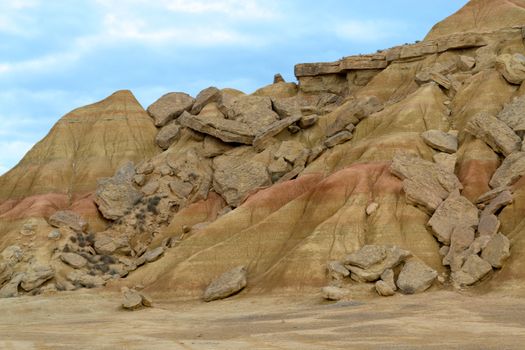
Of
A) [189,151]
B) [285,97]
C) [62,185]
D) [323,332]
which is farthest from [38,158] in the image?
[323,332]

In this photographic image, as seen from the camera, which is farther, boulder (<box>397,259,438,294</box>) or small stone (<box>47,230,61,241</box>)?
small stone (<box>47,230,61,241</box>)

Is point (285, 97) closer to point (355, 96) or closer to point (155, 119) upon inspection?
point (355, 96)

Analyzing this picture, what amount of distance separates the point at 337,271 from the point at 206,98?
31.6m

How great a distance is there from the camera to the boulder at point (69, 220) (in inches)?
2201

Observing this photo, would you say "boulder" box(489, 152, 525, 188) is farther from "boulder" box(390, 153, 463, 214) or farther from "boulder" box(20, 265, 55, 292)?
"boulder" box(20, 265, 55, 292)

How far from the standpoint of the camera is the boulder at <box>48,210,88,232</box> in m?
55.9

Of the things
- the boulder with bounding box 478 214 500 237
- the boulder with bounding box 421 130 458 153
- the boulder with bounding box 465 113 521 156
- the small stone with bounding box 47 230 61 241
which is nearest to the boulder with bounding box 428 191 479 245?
the boulder with bounding box 478 214 500 237

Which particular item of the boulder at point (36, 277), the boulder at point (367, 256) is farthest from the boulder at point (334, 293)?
the boulder at point (36, 277)

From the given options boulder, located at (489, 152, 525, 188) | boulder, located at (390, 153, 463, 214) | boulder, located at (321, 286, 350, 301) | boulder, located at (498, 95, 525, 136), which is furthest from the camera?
boulder, located at (498, 95, 525, 136)

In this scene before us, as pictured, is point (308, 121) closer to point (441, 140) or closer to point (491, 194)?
point (441, 140)

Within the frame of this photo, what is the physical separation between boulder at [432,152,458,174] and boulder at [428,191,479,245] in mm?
3787

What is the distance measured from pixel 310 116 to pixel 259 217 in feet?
41.0

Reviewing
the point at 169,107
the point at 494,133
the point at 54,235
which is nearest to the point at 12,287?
the point at 54,235

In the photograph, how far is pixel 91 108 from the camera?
243 ft
